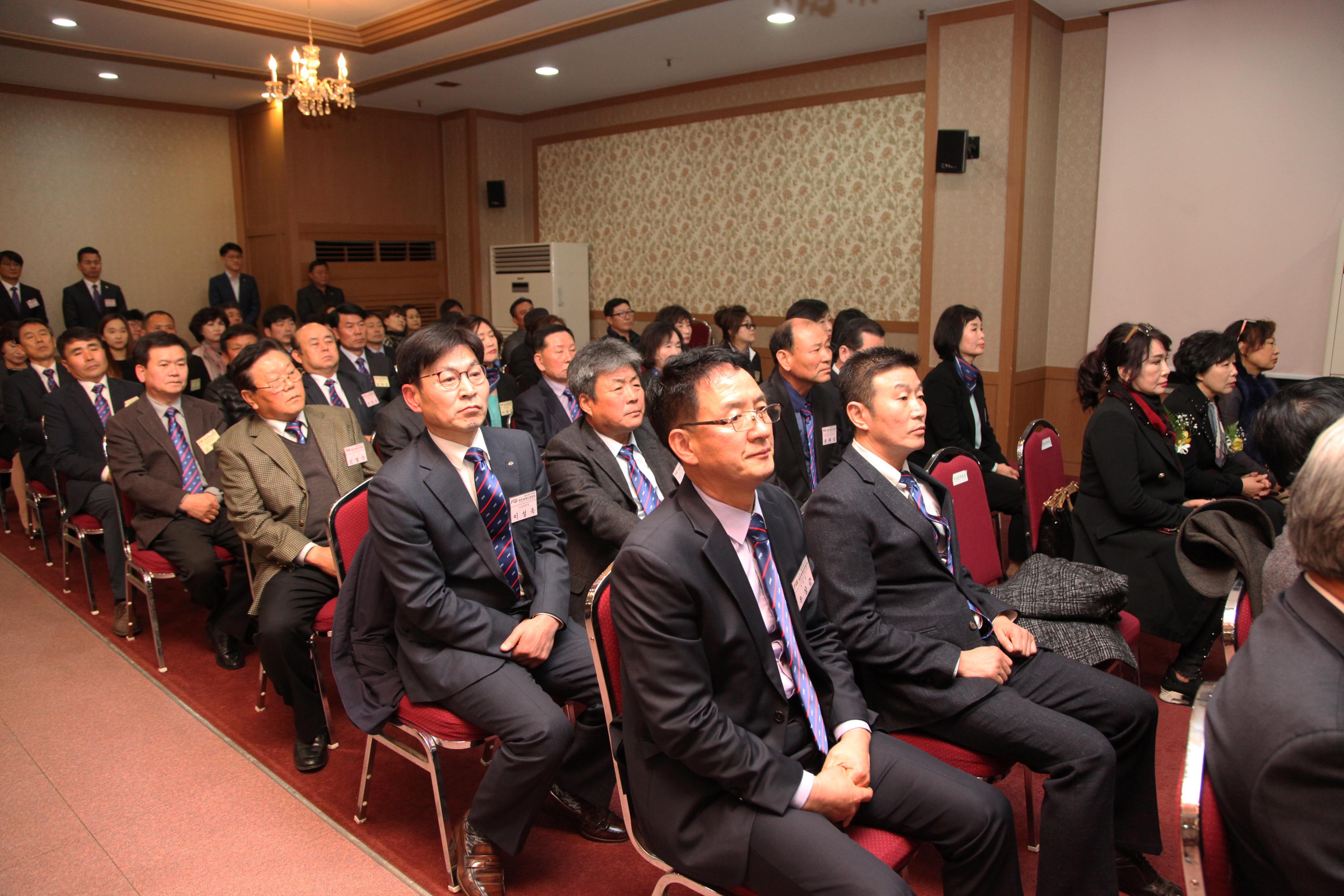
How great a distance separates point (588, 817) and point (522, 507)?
882mm

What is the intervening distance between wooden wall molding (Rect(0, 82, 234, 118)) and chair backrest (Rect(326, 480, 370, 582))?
897cm

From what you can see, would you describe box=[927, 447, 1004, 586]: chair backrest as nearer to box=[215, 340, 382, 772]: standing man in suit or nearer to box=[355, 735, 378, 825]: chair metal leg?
box=[355, 735, 378, 825]: chair metal leg

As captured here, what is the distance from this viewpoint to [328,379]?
4754 millimetres

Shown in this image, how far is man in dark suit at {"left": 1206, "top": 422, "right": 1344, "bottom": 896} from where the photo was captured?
102 cm

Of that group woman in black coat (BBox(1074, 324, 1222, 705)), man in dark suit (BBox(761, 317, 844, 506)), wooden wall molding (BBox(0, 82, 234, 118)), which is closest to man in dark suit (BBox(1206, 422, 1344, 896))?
woman in black coat (BBox(1074, 324, 1222, 705))

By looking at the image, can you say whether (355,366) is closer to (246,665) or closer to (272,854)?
(246,665)

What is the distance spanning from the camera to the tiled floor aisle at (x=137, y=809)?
Result: 2.23 meters

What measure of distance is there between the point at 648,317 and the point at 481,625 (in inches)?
283

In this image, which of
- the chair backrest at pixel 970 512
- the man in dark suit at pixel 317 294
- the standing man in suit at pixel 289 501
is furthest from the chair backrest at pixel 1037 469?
the man in dark suit at pixel 317 294

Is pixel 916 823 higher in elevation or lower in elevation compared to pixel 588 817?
higher

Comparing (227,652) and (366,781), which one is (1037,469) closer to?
(366,781)

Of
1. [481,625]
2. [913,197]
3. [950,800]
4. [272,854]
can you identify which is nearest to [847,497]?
[950,800]

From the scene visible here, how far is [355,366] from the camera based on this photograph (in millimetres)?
5559

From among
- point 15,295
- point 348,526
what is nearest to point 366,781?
point 348,526
